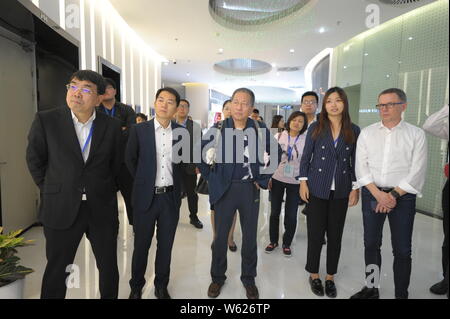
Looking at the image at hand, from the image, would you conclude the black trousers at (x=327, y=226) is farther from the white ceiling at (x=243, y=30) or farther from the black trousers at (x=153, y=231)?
the white ceiling at (x=243, y=30)

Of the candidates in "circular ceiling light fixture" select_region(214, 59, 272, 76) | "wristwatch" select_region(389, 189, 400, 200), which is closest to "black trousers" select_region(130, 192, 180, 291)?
"wristwatch" select_region(389, 189, 400, 200)

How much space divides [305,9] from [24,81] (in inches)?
198

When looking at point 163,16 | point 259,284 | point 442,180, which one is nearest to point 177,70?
point 163,16

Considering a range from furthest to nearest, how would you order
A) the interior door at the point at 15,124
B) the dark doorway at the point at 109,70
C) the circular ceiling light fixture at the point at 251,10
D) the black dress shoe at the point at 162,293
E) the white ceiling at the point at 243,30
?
the circular ceiling light fixture at the point at 251,10 → the white ceiling at the point at 243,30 → the dark doorway at the point at 109,70 → the interior door at the point at 15,124 → the black dress shoe at the point at 162,293

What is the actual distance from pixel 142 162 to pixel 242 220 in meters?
0.91

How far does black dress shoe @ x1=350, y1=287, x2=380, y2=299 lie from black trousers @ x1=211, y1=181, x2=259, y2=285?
2.79ft

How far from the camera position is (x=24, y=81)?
343cm

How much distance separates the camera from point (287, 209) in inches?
117

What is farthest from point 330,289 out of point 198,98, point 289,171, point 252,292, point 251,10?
point 198,98

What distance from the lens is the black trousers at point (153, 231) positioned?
200 centimetres

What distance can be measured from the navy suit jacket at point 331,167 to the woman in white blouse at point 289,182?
26.4 inches

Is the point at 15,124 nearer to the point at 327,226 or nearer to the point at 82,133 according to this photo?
the point at 82,133

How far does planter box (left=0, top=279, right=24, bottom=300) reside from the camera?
1.62 metres

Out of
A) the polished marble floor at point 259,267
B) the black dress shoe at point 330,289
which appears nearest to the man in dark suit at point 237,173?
the polished marble floor at point 259,267
